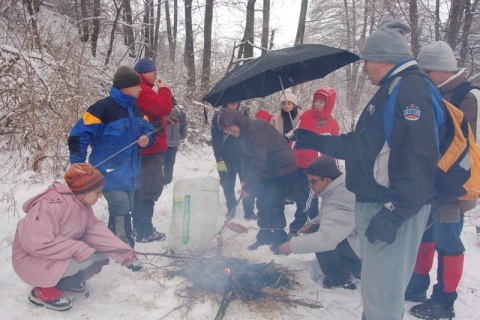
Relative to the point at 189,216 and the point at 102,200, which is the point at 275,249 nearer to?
the point at 189,216

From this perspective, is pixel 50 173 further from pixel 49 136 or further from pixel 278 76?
pixel 278 76

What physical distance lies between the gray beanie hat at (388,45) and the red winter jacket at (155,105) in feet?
7.13

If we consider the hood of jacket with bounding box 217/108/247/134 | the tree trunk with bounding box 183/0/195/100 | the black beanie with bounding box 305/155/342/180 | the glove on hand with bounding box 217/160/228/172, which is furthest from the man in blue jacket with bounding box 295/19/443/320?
the tree trunk with bounding box 183/0/195/100

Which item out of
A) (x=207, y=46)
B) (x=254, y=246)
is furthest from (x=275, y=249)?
(x=207, y=46)

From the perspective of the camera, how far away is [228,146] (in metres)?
4.95

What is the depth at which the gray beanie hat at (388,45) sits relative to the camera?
2.06m

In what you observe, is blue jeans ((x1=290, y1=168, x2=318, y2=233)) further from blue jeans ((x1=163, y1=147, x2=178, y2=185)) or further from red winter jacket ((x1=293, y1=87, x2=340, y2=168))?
blue jeans ((x1=163, y1=147, x2=178, y2=185))

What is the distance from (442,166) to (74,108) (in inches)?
205

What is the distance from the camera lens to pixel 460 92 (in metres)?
2.83

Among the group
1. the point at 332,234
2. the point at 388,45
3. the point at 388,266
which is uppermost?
the point at 388,45

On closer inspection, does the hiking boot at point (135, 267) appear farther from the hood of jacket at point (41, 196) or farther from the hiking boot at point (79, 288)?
the hood of jacket at point (41, 196)

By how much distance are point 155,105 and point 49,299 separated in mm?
1927

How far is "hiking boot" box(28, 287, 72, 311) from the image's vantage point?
8.68 ft

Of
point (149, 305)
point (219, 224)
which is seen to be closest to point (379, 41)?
point (149, 305)
